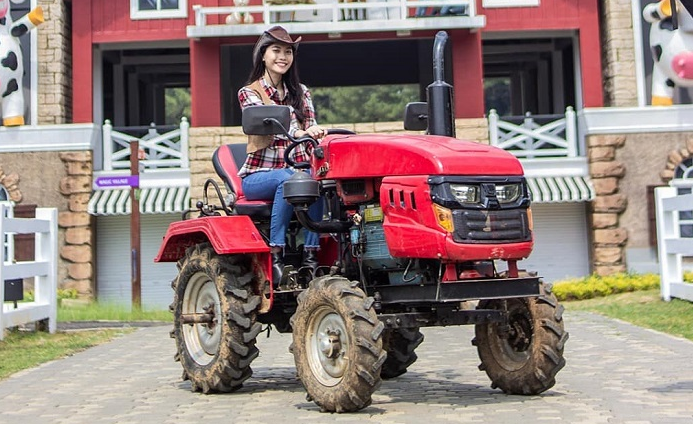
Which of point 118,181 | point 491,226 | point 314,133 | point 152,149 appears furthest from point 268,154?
point 152,149

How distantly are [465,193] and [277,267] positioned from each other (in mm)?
1602

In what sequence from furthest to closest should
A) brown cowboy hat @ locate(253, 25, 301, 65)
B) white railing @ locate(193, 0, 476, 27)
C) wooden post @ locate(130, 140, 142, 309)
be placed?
white railing @ locate(193, 0, 476, 27), wooden post @ locate(130, 140, 142, 309), brown cowboy hat @ locate(253, 25, 301, 65)

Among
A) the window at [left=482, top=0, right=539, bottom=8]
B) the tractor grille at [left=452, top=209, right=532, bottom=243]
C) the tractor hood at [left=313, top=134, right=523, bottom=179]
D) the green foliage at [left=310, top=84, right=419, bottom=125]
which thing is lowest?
the tractor grille at [left=452, top=209, right=532, bottom=243]

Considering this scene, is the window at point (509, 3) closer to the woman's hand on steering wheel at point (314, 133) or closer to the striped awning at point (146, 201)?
the striped awning at point (146, 201)

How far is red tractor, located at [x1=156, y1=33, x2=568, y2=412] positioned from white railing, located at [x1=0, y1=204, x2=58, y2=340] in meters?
4.49

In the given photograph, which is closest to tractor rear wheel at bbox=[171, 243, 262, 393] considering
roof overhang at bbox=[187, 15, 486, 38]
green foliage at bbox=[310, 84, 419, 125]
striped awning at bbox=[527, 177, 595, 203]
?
roof overhang at bbox=[187, 15, 486, 38]

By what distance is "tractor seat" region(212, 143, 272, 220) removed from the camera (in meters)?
7.88

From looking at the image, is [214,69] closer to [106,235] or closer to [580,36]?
[106,235]

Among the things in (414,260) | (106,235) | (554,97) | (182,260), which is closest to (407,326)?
(414,260)

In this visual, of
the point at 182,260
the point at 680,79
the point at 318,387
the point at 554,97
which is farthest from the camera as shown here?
the point at 554,97

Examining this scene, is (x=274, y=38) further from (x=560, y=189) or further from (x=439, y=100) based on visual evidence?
(x=560, y=189)

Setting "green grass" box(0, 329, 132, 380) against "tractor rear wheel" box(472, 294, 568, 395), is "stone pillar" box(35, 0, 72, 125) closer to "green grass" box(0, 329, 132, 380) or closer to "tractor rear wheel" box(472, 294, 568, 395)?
"green grass" box(0, 329, 132, 380)

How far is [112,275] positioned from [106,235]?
85 cm

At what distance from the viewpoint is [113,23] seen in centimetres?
2369
